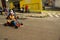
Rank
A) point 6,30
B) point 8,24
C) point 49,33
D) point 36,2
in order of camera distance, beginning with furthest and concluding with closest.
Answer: point 36,2 → point 8,24 → point 6,30 → point 49,33

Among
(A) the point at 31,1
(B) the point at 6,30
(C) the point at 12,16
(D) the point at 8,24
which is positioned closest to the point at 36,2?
(A) the point at 31,1


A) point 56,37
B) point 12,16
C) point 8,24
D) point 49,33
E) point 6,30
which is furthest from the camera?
point 12,16

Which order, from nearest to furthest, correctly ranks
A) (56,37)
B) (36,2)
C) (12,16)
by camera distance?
(56,37) → (12,16) → (36,2)

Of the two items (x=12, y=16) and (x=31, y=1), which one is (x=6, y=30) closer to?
(x=12, y=16)

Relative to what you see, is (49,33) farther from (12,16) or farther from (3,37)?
(12,16)

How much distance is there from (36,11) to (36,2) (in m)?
1.38

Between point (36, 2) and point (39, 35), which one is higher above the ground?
point (36, 2)

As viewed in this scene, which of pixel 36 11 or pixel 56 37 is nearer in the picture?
pixel 56 37

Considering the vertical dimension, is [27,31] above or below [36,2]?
below

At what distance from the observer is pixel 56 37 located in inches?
574

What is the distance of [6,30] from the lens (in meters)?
17.3

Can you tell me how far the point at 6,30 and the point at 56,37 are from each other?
4946mm

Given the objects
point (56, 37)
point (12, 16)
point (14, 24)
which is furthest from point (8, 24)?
point (56, 37)

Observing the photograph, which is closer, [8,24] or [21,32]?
[21,32]
